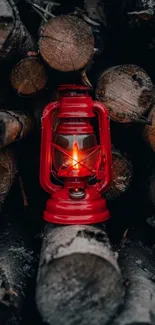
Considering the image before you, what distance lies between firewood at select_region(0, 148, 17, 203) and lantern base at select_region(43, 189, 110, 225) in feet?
0.92

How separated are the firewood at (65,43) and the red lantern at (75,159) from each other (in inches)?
4.8

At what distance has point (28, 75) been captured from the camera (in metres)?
2.30

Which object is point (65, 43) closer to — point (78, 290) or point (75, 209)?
point (75, 209)

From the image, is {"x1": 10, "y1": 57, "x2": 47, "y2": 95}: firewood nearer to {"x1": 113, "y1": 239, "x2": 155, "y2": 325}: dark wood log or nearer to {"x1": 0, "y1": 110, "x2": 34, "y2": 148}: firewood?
{"x1": 0, "y1": 110, "x2": 34, "y2": 148}: firewood

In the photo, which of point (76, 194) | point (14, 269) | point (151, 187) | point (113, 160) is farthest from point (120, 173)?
point (14, 269)

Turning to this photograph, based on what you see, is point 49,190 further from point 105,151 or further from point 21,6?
point 21,6

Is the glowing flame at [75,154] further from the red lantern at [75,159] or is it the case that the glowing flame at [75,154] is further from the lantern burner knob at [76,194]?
the lantern burner knob at [76,194]

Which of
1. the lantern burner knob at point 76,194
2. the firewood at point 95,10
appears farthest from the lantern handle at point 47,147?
the firewood at point 95,10

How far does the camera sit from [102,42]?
2.65 metres

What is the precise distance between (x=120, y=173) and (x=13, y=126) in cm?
62

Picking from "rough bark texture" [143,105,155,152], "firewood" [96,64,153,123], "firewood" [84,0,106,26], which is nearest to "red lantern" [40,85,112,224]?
"firewood" [96,64,153,123]

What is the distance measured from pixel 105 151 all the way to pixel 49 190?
1.08 feet

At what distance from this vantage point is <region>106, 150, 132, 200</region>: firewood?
8.10 ft

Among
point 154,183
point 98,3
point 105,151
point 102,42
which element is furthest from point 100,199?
point 98,3
